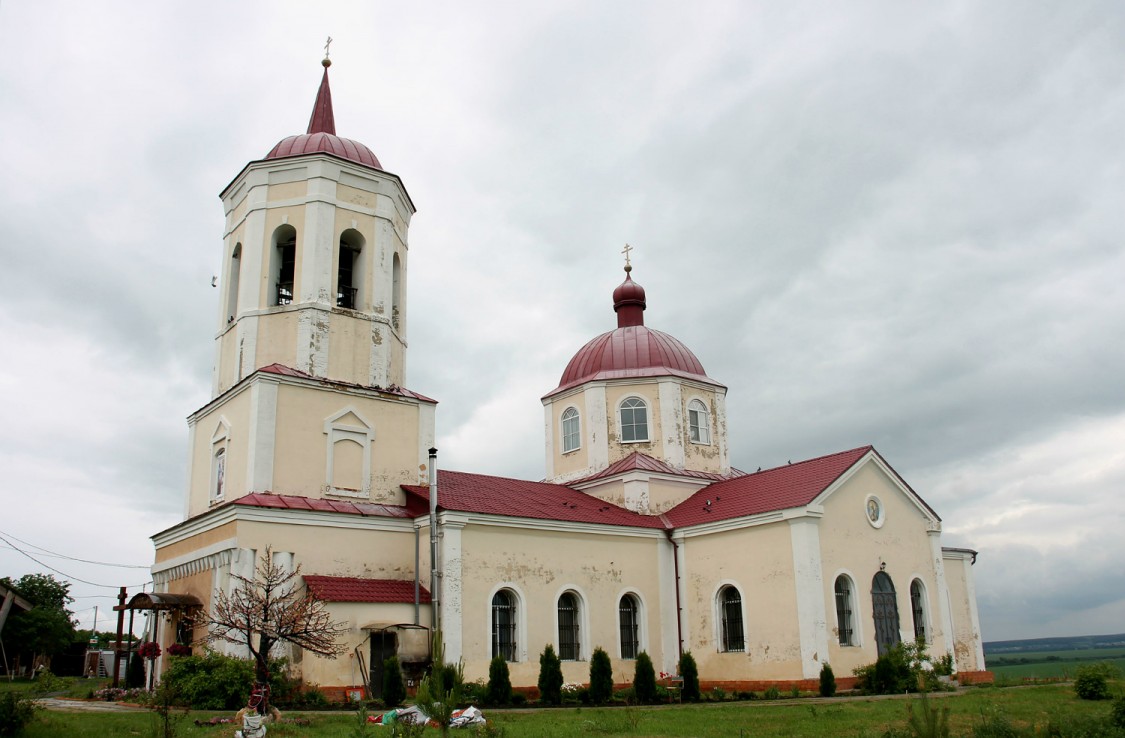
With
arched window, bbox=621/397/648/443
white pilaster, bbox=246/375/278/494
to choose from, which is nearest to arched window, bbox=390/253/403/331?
white pilaster, bbox=246/375/278/494

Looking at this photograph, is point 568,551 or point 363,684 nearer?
point 363,684

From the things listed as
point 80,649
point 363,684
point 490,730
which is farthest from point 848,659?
point 80,649

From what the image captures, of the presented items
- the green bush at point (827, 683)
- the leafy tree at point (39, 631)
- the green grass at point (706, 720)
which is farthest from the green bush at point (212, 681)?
the leafy tree at point (39, 631)

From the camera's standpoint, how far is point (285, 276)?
80.0 feet

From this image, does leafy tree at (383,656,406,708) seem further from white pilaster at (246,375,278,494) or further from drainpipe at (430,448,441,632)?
white pilaster at (246,375,278,494)

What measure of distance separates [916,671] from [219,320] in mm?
20832

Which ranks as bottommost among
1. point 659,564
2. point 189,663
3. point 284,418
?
point 189,663

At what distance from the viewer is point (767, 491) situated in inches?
1033

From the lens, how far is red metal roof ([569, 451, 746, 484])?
29672 millimetres

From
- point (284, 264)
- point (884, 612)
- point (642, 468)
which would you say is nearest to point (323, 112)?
point (284, 264)

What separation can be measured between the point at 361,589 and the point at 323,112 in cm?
1431

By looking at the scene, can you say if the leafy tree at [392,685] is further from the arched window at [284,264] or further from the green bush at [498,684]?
the arched window at [284,264]

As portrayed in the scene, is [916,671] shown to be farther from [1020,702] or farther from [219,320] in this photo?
[219,320]

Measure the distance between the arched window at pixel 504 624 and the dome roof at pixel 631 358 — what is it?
1068 centimetres
